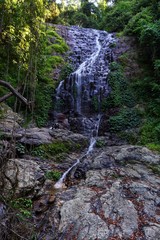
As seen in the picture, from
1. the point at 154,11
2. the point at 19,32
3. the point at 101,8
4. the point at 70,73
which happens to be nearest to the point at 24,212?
the point at 19,32

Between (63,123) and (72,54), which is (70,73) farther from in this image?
(63,123)

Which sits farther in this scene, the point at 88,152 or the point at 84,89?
the point at 84,89

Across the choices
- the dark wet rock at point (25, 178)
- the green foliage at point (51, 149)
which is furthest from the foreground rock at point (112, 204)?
the green foliage at point (51, 149)

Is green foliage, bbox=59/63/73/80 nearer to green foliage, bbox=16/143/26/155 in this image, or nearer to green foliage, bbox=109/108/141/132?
green foliage, bbox=109/108/141/132

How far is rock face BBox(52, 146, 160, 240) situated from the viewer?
3.73 m

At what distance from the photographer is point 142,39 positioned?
1113 cm

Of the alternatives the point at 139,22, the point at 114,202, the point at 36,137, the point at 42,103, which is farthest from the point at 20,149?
the point at 139,22

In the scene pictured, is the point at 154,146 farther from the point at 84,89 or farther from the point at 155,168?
the point at 84,89

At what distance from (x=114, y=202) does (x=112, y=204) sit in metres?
0.08

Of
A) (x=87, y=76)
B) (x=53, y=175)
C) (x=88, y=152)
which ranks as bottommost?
(x=88, y=152)

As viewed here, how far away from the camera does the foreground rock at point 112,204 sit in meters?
3.73

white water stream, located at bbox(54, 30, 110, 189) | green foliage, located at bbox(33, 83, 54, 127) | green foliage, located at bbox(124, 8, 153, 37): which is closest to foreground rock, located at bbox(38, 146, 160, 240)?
white water stream, located at bbox(54, 30, 110, 189)

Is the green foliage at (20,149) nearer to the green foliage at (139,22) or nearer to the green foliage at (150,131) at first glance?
the green foliage at (150,131)

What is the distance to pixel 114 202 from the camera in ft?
14.5
